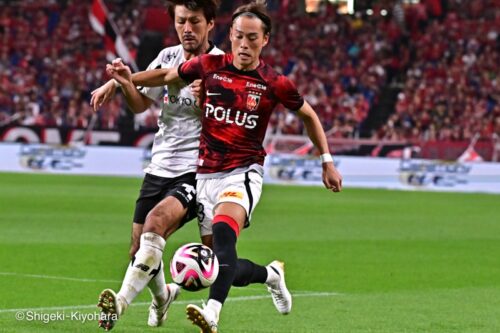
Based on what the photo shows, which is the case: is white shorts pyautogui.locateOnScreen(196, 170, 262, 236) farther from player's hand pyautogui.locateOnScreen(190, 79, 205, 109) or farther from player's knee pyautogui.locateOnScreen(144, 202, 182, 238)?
player's hand pyautogui.locateOnScreen(190, 79, 205, 109)

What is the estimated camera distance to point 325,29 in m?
41.1

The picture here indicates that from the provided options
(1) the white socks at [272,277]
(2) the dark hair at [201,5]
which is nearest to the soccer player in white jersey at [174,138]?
(2) the dark hair at [201,5]

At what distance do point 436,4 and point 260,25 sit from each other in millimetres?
34141

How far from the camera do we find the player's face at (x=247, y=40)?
7746 millimetres

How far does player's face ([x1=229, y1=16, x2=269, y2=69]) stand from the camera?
7.75 meters

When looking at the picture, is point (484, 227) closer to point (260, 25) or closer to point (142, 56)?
point (260, 25)

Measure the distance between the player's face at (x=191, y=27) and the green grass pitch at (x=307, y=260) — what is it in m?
2.10

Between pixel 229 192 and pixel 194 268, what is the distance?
817 mm

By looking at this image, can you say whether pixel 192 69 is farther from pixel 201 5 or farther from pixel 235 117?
pixel 201 5

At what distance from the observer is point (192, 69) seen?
7.93 meters

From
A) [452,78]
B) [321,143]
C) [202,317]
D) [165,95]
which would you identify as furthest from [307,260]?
[452,78]

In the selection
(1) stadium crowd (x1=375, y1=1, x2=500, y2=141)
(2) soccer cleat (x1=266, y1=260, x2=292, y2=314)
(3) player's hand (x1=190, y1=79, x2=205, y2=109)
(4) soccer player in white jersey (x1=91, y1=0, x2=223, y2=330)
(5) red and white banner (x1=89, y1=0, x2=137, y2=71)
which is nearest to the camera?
(3) player's hand (x1=190, y1=79, x2=205, y2=109)

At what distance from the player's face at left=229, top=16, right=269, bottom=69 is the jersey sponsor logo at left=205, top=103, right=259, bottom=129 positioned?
322mm

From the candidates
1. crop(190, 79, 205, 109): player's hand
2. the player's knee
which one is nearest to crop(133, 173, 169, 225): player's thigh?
the player's knee
